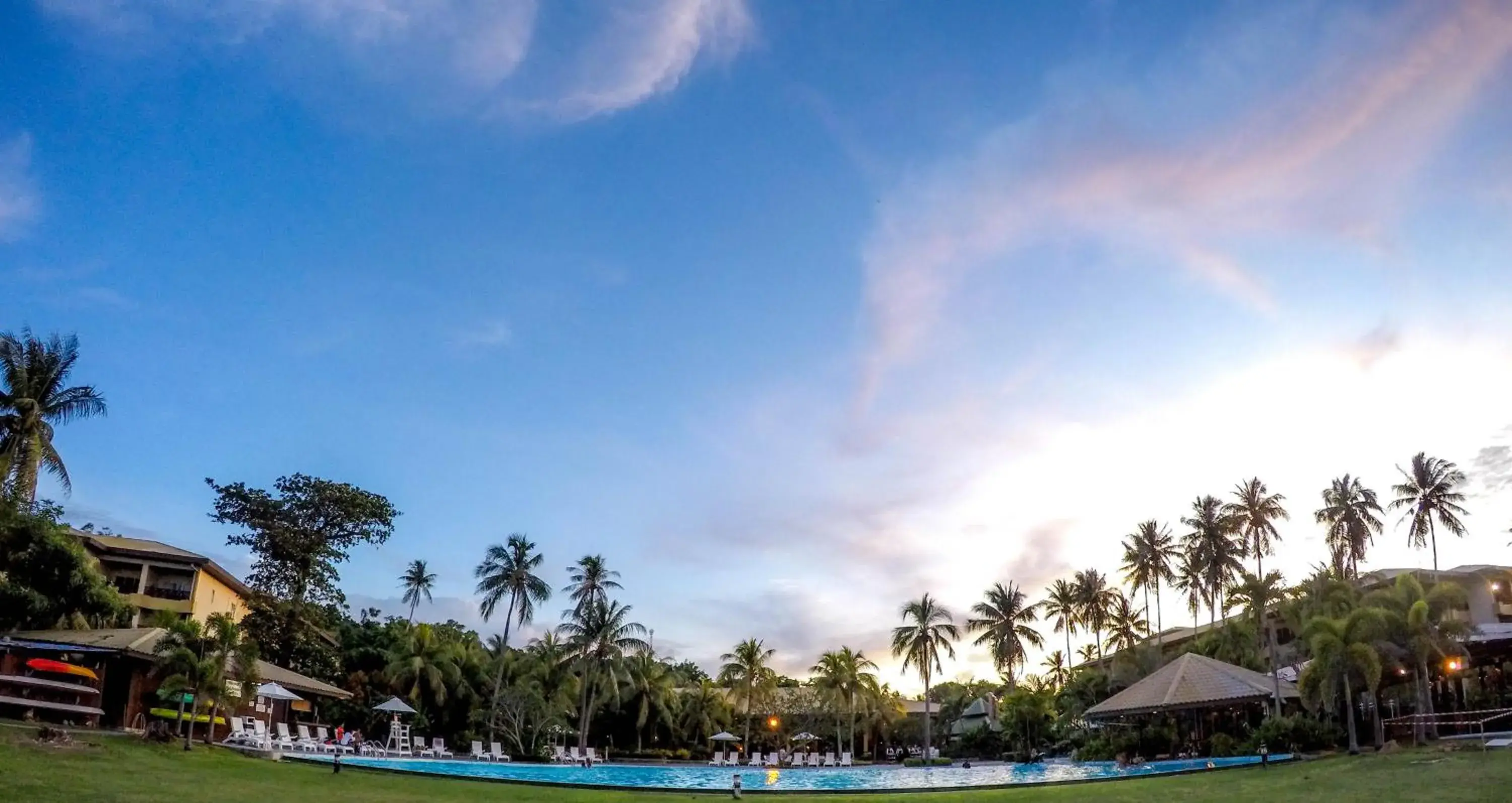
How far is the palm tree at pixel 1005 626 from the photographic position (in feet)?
200

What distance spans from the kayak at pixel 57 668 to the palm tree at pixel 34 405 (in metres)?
6.60

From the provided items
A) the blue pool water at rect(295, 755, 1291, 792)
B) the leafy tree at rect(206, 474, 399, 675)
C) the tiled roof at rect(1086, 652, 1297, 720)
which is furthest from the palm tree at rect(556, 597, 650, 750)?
the tiled roof at rect(1086, 652, 1297, 720)

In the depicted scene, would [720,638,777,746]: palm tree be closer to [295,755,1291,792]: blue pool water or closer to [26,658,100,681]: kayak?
[295,755,1291,792]: blue pool water

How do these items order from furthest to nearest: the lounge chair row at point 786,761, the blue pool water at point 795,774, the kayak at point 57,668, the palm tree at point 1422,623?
the lounge chair row at point 786,761 → the palm tree at point 1422,623 → the kayak at point 57,668 → the blue pool water at point 795,774

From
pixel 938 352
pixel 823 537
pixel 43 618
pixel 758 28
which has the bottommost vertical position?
pixel 43 618

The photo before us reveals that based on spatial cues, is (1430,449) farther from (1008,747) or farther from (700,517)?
(700,517)

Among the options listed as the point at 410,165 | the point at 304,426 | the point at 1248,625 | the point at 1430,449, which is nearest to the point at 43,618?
the point at 304,426

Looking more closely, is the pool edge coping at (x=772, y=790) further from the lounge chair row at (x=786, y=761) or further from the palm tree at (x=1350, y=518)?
the palm tree at (x=1350, y=518)

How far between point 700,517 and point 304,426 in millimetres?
14072

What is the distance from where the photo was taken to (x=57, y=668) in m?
24.2

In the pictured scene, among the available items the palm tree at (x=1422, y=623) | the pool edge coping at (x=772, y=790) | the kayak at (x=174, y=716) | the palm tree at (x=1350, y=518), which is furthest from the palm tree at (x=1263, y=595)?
the kayak at (x=174, y=716)

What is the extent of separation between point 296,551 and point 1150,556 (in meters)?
48.4

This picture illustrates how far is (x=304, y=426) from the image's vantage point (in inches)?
1138

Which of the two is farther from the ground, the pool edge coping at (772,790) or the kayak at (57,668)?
the kayak at (57,668)
